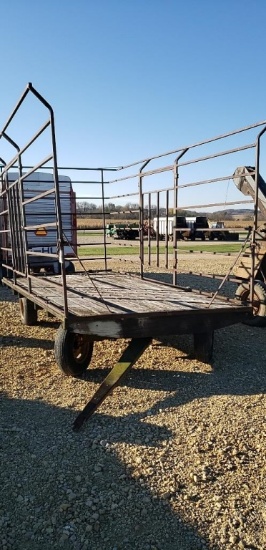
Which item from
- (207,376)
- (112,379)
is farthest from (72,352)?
(207,376)

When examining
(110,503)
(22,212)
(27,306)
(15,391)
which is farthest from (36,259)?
(110,503)

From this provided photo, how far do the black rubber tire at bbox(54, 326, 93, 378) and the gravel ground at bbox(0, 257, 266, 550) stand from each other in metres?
0.14

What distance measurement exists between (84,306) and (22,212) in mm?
1327

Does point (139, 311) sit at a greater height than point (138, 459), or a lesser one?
greater

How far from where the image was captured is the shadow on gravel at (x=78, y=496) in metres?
2.41

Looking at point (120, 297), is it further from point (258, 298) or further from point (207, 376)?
point (258, 298)

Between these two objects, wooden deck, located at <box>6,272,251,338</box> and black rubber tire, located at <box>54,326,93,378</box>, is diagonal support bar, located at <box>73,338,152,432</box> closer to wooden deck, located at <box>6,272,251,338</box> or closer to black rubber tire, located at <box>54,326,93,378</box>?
wooden deck, located at <box>6,272,251,338</box>

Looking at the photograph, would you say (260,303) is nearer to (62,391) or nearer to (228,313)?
(228,313)

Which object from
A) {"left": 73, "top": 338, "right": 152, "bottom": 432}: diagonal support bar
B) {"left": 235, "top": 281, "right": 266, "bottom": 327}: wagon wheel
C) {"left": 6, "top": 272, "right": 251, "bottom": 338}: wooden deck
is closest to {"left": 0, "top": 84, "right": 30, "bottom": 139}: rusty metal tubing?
{"left": 6, "top": 272, "right": 251, "bottom": 338}: wooden deck

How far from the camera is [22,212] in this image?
5.21 metres

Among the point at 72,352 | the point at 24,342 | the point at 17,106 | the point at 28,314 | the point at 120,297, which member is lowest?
the point at 24,342

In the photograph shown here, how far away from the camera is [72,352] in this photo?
4543 mm

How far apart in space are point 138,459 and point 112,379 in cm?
97

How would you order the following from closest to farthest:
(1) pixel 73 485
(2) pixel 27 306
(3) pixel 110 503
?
(3) pixel 110 503
(1) pixel 73 485
(2) pixel 27 306
